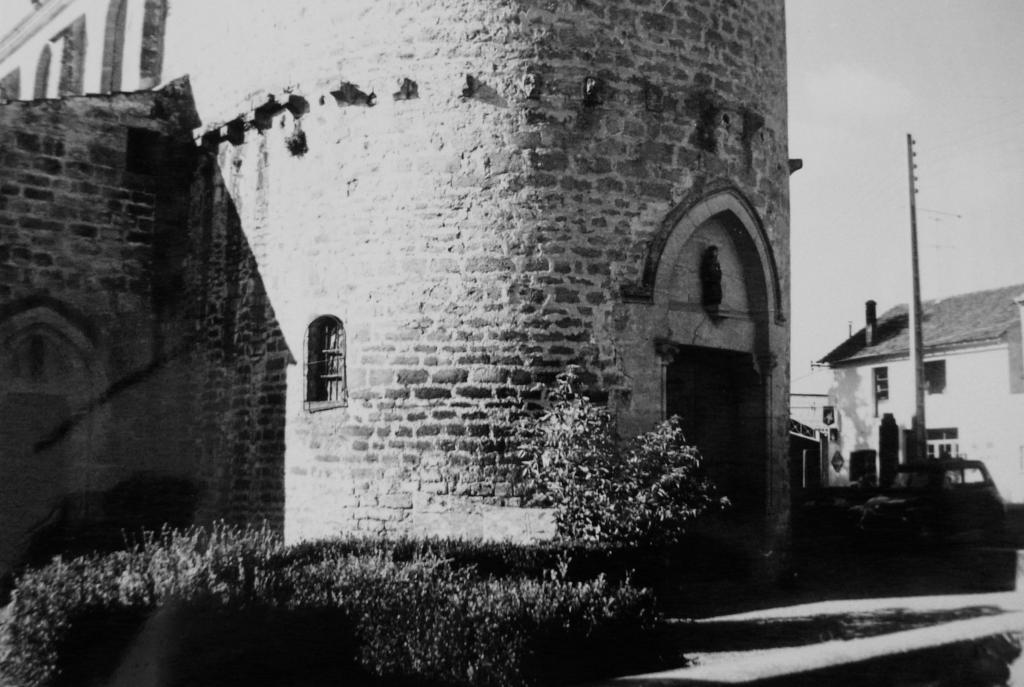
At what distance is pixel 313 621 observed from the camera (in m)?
6.56

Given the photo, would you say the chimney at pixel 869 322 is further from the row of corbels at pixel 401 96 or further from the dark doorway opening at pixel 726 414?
the row of corbels at pixel 401 96

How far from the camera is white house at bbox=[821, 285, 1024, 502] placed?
1048 inches

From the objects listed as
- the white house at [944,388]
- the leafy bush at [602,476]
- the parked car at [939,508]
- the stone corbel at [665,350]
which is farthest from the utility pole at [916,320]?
the leafy bush at [602,476]

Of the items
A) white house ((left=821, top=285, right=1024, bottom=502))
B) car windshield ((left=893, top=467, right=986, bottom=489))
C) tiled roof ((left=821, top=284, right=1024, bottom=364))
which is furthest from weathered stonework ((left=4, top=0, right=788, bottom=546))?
tiled roof ((left=821, top=284, right=1024, bottom=364))

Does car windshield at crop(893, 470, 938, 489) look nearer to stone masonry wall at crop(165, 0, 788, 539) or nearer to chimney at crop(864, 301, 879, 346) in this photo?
stone masonry wall at crop(165, 0, 788, 539)

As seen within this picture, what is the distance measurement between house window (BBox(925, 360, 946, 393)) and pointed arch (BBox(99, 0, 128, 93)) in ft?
84.5

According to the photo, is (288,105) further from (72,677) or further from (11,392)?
(72,677)

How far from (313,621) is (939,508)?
46.6 ft

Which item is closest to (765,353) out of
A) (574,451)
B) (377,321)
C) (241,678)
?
(574,451)

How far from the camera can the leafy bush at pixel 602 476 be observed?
9.40 meters

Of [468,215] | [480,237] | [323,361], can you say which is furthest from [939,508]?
[323,361]

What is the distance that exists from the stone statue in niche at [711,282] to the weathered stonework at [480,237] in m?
0.13

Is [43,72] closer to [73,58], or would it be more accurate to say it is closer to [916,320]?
[73,58]

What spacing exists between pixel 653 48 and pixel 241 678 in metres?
8.43
